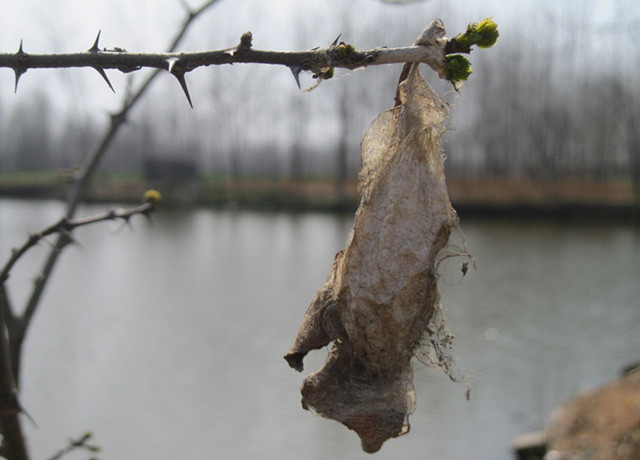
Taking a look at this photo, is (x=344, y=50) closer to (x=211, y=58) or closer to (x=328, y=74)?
(x=328, y=74)

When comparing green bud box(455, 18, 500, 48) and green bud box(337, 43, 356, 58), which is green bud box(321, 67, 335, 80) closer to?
green bud box(337, 43, 356, 58)

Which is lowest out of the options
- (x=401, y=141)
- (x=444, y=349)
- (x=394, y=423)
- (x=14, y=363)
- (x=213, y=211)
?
(x=213, y=211)

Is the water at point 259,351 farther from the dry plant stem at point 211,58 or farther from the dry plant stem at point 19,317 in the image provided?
the dry plant stem at point 211,58

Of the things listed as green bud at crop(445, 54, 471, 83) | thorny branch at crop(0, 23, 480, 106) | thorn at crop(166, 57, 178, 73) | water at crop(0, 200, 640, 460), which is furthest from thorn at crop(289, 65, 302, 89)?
water at crop(0, 200, 640, 460)

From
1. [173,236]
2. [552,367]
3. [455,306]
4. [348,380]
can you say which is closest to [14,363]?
[348,380]

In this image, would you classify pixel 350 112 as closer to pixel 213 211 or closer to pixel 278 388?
pixel 213 211

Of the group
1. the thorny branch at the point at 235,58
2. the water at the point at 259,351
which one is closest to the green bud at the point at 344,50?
the thorny branch at the point at 235,58

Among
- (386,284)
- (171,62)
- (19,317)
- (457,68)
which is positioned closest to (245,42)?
(171,62)
